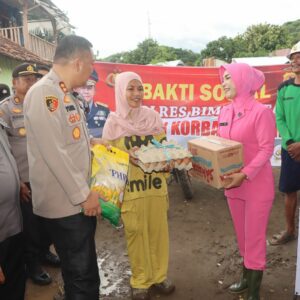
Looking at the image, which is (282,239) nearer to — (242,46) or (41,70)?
(41,70)

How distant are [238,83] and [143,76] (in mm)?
3414

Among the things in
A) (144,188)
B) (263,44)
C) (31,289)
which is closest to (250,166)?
(144,188)

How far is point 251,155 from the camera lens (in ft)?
8.57

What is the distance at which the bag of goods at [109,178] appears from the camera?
7.01 feet

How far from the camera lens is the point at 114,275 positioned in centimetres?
345

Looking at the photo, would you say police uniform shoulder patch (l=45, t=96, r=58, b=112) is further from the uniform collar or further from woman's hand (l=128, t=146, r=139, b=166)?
the uniform collar

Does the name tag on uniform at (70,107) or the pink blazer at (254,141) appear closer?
the name tag on uniform at (70,107)

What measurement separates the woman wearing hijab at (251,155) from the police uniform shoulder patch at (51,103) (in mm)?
1329

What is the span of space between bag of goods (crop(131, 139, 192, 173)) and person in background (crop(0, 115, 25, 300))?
0.90 meters

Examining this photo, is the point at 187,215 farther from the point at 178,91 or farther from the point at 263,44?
the point at 263,44

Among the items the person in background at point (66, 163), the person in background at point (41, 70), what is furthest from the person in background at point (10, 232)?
the person in background at point (41, 70)

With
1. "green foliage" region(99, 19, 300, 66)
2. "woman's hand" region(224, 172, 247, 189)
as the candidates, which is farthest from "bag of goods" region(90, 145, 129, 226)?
"green foliage" region(99, 19, 300, 66)

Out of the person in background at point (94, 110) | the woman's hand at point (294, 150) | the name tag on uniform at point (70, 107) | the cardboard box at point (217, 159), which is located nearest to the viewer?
the name tag on uniform at point (70, 107)

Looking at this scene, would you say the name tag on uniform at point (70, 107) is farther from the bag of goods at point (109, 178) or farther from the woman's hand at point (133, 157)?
the woman's hand at point (133, 157)
